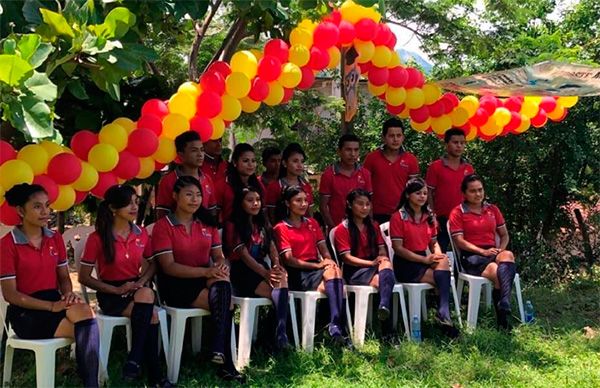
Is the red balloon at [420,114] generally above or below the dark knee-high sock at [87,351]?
above

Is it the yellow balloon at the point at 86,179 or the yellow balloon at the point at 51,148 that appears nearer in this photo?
the yellow balloon at the point at 51,148

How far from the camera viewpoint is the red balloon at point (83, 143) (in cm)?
364

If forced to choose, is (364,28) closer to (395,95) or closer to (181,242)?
(395,95)

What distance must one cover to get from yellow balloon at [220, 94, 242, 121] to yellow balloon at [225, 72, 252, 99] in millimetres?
33

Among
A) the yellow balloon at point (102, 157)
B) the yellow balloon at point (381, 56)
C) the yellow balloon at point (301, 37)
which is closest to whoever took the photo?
the yellow balloon at point (102, 157)

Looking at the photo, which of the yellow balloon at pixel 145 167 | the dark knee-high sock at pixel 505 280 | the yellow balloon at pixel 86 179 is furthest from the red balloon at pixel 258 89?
the dark knee-high sock at pixel 505 280

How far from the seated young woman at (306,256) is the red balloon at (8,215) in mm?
1624

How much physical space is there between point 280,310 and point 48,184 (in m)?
1.52

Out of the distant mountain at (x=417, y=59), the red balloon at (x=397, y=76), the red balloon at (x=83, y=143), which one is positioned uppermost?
the distant mountain at (x=417, y=59)

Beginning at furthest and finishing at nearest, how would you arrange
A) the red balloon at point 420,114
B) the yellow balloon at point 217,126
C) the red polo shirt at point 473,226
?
the red balloon at point 420,114 < the red polo shirt at point 473,226 < the yellow balloon at point 217,126

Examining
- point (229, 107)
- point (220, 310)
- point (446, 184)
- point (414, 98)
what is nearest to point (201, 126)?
point (229, 107)

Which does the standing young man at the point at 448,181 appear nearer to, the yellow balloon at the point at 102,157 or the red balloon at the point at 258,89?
the red balloon at the point at 258,89

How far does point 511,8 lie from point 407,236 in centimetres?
321

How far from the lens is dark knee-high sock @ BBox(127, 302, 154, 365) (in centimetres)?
337
